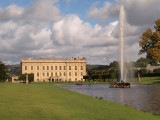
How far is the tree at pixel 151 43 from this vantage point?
50188 millimetres

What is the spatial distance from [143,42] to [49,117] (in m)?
48.1

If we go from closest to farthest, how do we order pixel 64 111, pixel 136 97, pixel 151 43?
pixel 64 111 → pixel 136 97 → pixel 151 43

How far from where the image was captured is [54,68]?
362 feet

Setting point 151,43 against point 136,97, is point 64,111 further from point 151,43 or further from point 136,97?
point 151,43

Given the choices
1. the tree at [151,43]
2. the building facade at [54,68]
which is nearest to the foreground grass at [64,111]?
the tree at [151,43]

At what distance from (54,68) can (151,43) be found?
63110mm

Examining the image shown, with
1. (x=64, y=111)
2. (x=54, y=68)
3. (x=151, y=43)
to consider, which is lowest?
(x=64, y=111)

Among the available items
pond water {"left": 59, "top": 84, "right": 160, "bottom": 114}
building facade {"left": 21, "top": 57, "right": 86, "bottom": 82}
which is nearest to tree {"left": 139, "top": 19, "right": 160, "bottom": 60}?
pond water {"left": 59, "top": 84, "right": 160, "bottom": 114}

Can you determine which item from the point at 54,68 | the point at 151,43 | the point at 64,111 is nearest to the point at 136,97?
the point at 64,111

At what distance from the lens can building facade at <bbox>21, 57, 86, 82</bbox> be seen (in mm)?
107500

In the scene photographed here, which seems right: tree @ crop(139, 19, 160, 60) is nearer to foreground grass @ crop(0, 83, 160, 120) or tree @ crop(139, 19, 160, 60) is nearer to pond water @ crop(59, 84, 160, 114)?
pond water @ crop(59, 84, 160, 114)

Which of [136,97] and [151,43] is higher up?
[151,43]

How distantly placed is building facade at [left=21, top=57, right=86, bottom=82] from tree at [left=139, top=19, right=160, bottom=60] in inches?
2298

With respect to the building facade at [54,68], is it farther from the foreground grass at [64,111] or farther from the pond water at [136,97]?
the foreground grass at [64,111]
